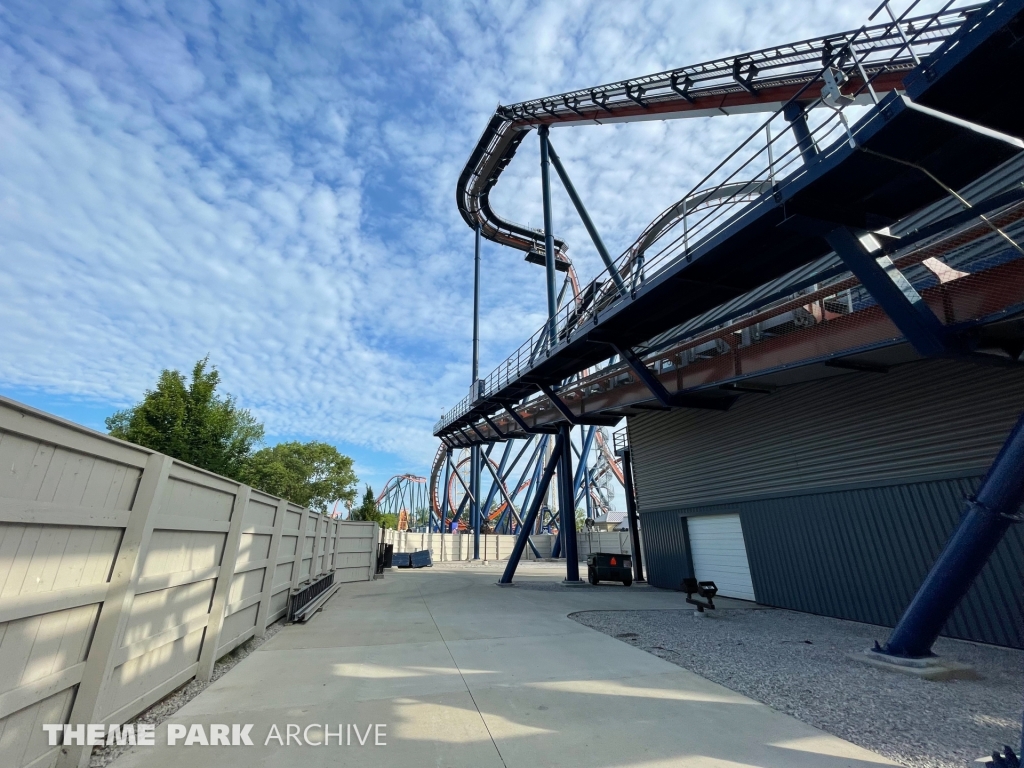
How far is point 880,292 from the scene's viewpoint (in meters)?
6.00

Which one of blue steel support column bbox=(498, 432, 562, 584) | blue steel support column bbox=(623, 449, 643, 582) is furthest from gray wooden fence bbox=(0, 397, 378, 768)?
blue steel support column bbox=(623, 449, 643, 582)

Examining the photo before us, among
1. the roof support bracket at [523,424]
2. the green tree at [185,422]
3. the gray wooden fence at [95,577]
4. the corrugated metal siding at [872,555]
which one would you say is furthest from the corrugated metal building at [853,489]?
the green tree at [185,422]

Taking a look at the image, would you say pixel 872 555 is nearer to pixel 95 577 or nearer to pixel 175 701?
pixel 175 701

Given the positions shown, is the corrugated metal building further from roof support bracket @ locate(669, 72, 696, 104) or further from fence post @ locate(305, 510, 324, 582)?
fence post @ locate(305, 510, 324, 582)

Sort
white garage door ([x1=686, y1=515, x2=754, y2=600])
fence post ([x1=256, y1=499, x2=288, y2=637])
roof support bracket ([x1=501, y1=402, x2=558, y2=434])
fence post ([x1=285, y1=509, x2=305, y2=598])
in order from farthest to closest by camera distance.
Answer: roof support bracket ([x1=501, y1=402, x2=558, y2=434]) → white garage door ([x1=686, y1=515, x2=754, y2=600]) → fence post ([x1=285, y1=509, x2=305, y2=598]) → fence post ([x1=256, y1=499, x2=288, y2=637])

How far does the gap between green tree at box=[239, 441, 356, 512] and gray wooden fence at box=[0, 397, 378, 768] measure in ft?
105

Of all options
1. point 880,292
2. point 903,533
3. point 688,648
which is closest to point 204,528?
point 688,648

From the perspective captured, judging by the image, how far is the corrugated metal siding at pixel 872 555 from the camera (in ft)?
22.8

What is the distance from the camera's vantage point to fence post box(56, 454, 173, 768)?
293 cm

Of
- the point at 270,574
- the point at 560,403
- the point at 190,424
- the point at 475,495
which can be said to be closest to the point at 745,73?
the point at 560,403

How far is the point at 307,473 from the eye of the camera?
119 ft

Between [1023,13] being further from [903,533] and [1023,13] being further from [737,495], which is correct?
[737,495]

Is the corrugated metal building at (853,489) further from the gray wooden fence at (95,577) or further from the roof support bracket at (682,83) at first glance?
the gray wooden fence at (95,577)

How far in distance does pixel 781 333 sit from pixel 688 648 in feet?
18.8
